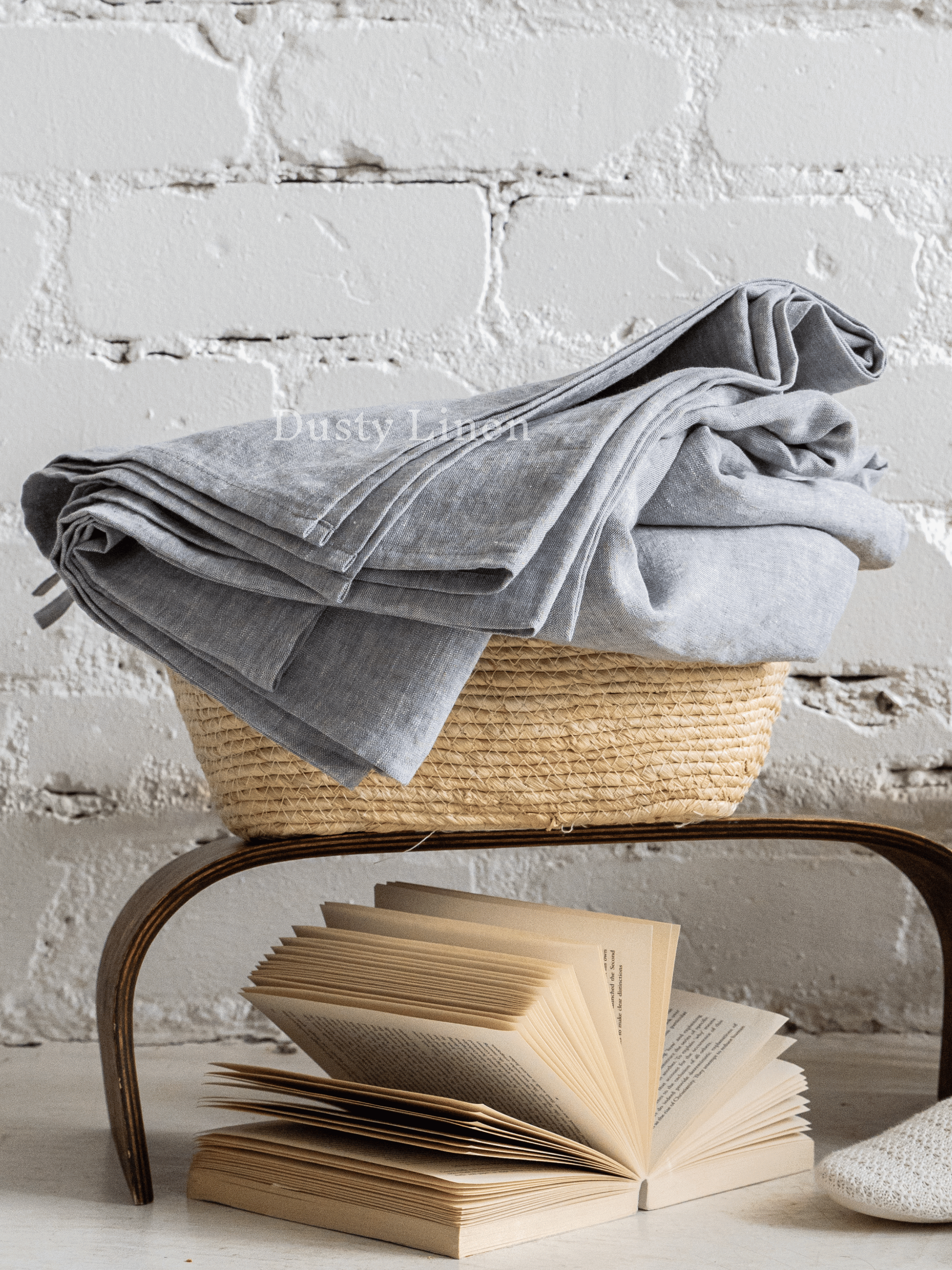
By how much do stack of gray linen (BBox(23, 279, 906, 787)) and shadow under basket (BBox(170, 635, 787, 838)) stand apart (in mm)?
A: 42

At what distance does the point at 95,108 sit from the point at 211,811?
25.4 inches

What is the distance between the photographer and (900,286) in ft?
3.53

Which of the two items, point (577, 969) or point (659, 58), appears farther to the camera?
point (659, 58)

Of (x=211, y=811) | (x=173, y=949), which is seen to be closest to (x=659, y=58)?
(x=211, y=811)

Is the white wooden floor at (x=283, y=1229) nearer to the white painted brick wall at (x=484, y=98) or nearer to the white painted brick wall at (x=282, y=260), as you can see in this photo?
the white painted brick wall at (x=282, y=260)

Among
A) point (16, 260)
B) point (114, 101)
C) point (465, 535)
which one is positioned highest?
point (114, 101)

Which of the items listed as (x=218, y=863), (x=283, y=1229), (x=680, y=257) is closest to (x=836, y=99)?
(x=680, y=257)

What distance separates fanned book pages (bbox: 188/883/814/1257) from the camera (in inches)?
24.1

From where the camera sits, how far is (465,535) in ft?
1.92

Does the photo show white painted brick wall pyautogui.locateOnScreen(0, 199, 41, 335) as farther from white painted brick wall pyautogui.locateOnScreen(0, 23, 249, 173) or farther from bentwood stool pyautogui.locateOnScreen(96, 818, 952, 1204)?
bentwood stool pyautogui.locateOnScreen(96, 818, 952, 1204)

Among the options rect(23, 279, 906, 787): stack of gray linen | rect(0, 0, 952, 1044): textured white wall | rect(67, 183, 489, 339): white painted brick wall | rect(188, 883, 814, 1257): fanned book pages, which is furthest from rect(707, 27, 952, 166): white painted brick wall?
rect(188, 883, 814, 1257): fanned book pages

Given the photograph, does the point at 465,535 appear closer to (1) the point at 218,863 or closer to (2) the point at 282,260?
(1) the point at 218,863

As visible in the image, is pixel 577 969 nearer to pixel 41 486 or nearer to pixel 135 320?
pixel 41 486

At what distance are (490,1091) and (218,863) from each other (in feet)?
0.67
